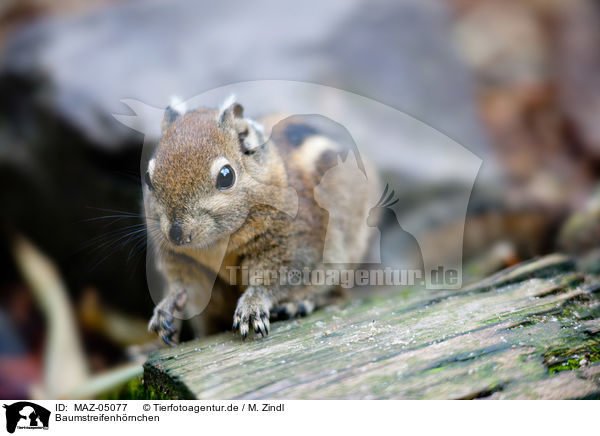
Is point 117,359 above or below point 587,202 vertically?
below

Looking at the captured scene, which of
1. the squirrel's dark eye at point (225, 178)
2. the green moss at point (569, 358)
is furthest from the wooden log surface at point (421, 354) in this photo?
the squirrel's dark eye at point (225, 178)

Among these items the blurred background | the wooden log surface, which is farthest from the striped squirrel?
the blurred background

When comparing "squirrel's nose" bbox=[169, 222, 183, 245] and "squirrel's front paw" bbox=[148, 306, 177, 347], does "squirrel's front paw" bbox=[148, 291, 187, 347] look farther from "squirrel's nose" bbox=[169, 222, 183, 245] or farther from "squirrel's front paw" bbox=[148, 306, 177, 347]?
"squirrel's nose" bbox=[169, 222, 183, 245]

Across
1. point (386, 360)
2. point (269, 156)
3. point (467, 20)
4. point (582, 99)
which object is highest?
point (467, 20)

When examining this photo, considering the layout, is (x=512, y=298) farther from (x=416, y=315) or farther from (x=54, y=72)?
(x=54, y=72)

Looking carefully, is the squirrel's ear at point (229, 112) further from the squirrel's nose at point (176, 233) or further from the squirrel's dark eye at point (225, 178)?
the squirrel's nose at point (176, 233)

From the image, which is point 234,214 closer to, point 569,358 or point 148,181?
point 148,181

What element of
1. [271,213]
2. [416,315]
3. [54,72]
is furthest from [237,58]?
[416,315]
